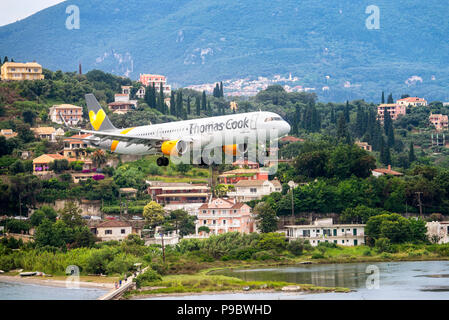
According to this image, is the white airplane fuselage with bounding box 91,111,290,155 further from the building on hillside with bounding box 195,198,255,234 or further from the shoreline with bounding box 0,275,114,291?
the building on hillside with bounding box 195,198,255,234

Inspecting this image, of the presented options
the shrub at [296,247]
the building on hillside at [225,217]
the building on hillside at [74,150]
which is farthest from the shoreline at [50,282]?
the building on hillside at [74,150]

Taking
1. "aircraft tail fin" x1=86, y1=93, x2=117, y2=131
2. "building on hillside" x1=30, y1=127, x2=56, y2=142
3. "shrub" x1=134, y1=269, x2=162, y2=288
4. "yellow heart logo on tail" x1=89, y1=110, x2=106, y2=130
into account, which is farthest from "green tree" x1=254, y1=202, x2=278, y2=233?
"building on hillside" x1=30, y1=127, x2=56, y2=142

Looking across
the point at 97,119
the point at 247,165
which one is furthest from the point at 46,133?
the point at 97,119

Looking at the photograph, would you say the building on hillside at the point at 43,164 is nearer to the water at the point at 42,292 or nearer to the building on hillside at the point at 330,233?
the building on hillside at the point at 330,233

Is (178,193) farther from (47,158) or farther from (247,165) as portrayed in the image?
(47,158)

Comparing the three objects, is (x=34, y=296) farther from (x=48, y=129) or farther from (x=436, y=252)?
(x=48, y=129)

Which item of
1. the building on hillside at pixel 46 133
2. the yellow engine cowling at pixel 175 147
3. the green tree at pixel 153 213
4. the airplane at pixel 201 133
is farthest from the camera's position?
the building on hillside at pixel 46 133
